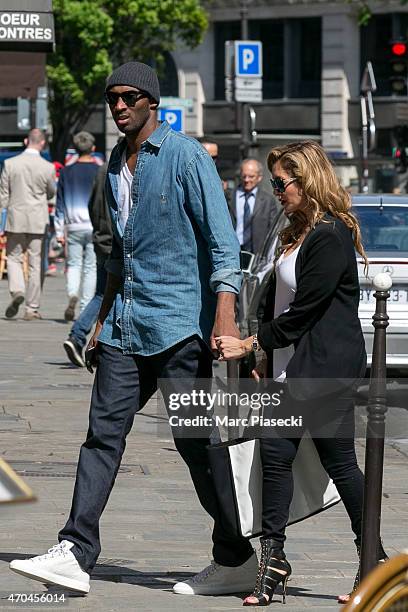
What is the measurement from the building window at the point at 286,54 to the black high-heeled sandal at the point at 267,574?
4584 centimetres

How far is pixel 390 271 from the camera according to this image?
11.8 m

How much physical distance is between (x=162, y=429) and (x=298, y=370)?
4.53 m

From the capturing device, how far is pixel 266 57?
172 ft

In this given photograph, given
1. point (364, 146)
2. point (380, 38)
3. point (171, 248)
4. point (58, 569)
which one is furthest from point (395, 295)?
point (380, 38)

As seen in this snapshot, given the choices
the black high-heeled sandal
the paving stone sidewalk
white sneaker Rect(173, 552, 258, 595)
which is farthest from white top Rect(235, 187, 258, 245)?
the black high-heeled sandal

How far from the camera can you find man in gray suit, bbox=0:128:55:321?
1828 cm

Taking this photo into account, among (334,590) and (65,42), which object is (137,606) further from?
(65,42)

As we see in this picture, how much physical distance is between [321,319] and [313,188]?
48cm

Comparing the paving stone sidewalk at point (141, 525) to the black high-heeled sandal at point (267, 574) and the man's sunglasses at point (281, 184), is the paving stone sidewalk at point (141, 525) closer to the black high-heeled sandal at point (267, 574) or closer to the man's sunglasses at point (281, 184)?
the black high-heeled sandal at point (267, 574)

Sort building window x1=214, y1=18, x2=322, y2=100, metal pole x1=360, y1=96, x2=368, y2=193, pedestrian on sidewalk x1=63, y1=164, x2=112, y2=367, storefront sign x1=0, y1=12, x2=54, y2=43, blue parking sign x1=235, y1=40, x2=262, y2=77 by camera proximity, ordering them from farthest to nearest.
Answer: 1. building window x1=214, y1=18, x2=322, y2=100
2. metal pole x1=360, y1=96, x2=368, y2=193
3. blue parking sign x1=235, y1=40, x2=262, y2=77
4. pedestrian on sidewalk x1=63, y1=164, x2=112, y2=367
5. storefront sign x1=0, y1=12, x2=54, y2=43

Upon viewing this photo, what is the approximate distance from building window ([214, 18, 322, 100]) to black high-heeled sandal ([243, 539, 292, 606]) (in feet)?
150

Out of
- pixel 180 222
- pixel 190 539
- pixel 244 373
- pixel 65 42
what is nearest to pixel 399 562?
pixel 180 222

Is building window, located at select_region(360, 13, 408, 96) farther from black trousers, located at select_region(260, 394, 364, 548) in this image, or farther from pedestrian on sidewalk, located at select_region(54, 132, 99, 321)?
black trousers, located at select_region(260, 394, 364, 548)

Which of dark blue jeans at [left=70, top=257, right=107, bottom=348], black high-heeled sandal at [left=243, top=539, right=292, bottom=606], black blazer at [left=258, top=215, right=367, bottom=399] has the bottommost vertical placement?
dark blue jeans at [left=70, top=257, right=107, bottom=348]
